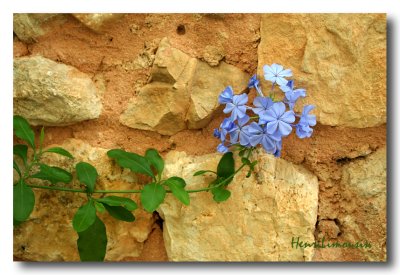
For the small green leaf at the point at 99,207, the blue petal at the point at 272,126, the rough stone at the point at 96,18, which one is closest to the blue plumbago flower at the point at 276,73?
the blue petal at the point at 272,126

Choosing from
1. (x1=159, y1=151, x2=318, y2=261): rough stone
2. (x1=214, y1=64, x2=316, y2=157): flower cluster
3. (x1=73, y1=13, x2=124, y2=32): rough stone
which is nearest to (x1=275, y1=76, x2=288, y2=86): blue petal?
(x1=214, y1=64, x2=316, y2=157): flower cluster

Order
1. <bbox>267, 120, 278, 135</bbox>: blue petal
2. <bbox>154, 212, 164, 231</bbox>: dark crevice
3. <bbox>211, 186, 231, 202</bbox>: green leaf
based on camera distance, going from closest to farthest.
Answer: <bbox>267, 120, 278, 135</bbox>: blue petal → <bbox>211, 186, 231, 202</bbox>: green leaf → <bbox>154, 212, 164, 231</bbox>: dark crevice

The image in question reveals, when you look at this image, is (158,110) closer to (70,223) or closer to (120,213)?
(120,213)

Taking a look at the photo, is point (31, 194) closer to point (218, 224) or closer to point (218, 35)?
point (218, 224)

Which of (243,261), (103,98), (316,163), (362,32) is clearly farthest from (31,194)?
(362,32)

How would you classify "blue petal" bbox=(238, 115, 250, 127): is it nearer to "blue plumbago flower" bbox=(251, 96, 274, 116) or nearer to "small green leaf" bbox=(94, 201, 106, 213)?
"blue plumbago flower" bbox=(251, 96, 274, 116)

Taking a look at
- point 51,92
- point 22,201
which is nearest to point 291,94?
point 51,92

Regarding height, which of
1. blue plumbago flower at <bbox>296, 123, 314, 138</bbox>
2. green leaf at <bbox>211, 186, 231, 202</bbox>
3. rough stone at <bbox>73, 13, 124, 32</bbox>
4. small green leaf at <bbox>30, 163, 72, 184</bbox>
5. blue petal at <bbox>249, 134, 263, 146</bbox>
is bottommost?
green leaf at <bbox>211, 186, 231, 202</bbox>

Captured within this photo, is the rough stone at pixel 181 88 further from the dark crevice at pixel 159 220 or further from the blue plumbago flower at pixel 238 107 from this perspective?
the dark crevice at pixel 159 220
